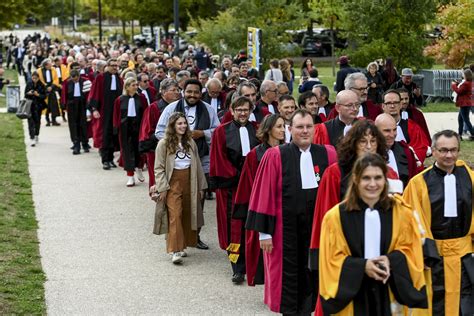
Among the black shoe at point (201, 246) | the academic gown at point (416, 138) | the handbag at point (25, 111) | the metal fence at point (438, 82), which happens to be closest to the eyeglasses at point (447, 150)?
the academic gown at point (416, 138)

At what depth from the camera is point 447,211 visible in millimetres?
7871

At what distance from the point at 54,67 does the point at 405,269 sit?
20824 mm

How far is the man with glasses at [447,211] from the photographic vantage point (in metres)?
7.87

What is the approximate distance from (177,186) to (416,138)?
269cm

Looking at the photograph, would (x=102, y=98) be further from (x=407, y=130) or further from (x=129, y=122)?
(x=407, y=130)

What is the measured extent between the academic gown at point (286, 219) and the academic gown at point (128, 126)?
8.51 m

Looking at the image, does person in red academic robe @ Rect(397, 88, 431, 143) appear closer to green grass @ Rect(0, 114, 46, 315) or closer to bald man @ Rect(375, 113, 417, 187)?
bald man @ Rect(375, 113, 417, 187)

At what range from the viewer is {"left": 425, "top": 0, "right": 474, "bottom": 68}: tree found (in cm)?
2333

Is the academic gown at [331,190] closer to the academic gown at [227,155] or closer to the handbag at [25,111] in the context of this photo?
the academic gown at [227,155]

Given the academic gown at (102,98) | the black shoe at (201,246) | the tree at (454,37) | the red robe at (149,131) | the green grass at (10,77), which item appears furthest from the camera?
the green grass at (10,77)

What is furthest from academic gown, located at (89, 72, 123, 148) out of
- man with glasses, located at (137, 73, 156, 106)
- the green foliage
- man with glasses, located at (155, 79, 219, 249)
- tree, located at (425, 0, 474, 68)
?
the green foliage

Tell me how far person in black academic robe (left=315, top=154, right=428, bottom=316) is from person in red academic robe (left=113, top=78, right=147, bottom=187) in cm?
1048

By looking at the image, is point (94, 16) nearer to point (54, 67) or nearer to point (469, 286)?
point (54, 67)

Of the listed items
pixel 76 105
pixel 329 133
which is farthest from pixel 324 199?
pixel 76 105
